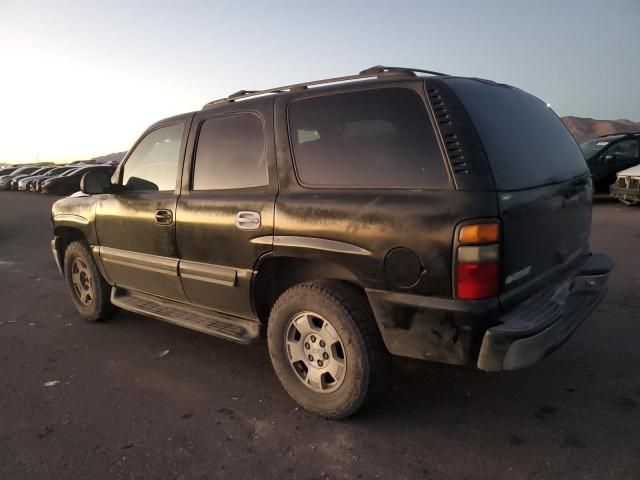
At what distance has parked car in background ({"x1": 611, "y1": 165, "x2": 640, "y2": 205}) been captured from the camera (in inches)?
425

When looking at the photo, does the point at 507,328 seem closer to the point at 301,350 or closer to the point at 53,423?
the point at 301,350

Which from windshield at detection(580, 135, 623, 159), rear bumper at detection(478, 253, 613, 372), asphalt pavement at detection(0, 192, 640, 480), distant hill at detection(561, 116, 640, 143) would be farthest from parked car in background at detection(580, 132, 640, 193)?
distant hill at detection(561, 116, 640, 143)

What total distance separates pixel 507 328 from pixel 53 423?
271cm

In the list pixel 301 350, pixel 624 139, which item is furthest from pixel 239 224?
pixel 624 139

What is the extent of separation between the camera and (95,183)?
13.5ft

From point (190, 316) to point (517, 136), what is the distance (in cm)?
257

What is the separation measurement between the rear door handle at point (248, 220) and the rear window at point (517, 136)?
1381mm

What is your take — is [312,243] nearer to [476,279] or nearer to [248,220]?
[248,220]

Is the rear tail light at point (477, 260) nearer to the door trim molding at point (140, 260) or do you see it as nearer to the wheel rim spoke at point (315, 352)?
the wheel rim spoke at point (315, 352)

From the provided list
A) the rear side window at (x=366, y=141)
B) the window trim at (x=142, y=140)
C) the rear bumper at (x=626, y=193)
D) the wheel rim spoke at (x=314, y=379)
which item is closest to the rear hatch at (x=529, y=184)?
the rear side window at (x=366, y=141)

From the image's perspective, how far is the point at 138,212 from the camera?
3.90 meters

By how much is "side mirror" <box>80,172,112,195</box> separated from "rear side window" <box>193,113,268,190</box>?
1.12m

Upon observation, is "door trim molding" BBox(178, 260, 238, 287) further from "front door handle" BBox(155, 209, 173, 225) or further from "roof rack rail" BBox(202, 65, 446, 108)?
"roof rack rail" BBox(202, 65, 446, 108)

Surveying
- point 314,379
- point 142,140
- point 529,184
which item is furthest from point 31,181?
point 529,184
